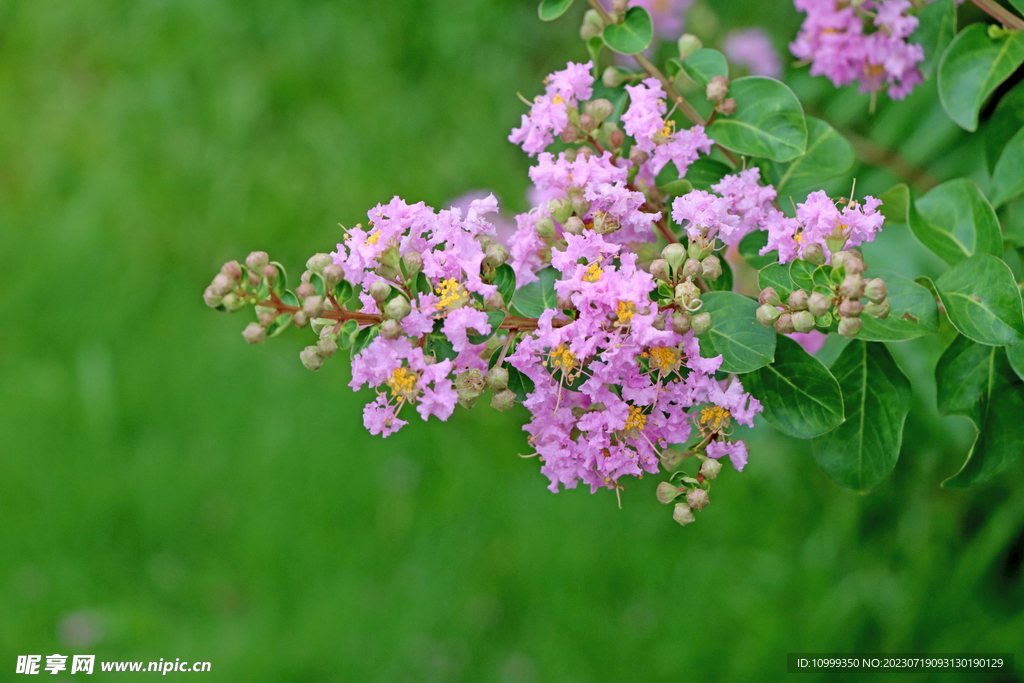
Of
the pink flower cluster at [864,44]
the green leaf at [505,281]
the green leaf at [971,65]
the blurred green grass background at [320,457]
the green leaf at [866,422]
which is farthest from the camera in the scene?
the blurred green grass background at [320,457]

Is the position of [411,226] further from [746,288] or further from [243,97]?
[243,97]

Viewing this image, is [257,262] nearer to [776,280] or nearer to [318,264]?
[318,264]

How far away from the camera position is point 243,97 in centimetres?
379

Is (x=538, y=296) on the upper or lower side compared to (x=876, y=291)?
lower

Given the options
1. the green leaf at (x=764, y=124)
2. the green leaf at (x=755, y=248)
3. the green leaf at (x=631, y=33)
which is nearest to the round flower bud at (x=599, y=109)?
the green leaf at (x=631, y=33)

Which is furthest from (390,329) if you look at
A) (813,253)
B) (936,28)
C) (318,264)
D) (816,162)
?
(936,28)

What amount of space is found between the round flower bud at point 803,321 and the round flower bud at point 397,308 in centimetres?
51

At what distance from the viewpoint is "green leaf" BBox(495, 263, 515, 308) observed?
1176mm

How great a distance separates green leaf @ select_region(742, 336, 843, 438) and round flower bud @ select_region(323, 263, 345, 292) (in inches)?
25.6

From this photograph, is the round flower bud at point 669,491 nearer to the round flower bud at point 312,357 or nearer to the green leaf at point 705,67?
the round flower bud at point 312,357

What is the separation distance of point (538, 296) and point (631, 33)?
1.61 feet

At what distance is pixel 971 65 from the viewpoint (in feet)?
4.69

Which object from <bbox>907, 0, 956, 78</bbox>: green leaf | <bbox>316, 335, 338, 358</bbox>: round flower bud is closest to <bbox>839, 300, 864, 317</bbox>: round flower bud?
<bbox>316, 335, 338, 358</bbox>: round flower bud

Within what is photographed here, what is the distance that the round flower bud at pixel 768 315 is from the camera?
44.2 inches
